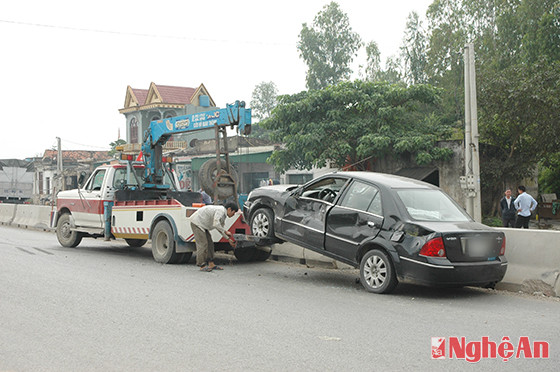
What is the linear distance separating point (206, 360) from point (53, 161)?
198 feet

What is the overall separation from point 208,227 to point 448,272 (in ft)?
15.4

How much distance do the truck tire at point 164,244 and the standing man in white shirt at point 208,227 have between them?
746mm

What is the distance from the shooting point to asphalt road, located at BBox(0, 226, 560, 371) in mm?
5109

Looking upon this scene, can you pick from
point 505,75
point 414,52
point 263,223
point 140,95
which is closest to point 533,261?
point 263,223

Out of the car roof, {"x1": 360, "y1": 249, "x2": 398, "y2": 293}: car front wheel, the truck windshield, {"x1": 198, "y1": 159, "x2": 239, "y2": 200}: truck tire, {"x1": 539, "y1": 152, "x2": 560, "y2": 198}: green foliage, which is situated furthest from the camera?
{"x1": 539, "y1": 152, "x2": 560, "y2": 198}: green foliage

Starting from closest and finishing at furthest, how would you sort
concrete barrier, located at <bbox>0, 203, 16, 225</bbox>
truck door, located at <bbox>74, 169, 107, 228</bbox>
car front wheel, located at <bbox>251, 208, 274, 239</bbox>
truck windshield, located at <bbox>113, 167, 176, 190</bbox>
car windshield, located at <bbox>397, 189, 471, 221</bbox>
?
1. car windshield, located at <bbox>397, 189, 471, 221</bbox>
2. car front wheel, located at <bbox>251, 208, 274, 239</bbox>
3. truck door, located at <bbox>74, 169, 107, 228</bbox>
4. truck windshield, located at <bbox>113, 167, 176, 190</bbox>
5. concrete barrier, located at <bbox>0, 203, 16, 225</bbox>

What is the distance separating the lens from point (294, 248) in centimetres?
1220

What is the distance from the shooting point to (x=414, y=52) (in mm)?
44969

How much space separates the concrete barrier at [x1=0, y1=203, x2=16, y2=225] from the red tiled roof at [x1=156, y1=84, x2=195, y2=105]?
27.9 meters

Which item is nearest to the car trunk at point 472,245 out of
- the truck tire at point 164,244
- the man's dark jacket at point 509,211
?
the truck tire at point 164,244

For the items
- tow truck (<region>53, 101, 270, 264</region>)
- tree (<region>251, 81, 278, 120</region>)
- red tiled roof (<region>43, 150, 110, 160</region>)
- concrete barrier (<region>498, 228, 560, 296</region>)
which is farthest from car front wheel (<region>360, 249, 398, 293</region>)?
tree (<region>251, 81, 278, 120</region>)

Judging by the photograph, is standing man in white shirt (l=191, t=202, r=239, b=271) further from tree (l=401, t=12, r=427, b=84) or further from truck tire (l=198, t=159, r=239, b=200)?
tree (l=401, t=12, r=427, b=84)

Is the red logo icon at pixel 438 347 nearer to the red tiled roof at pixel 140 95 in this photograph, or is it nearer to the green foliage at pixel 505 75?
the green foliage at pixel 505 75

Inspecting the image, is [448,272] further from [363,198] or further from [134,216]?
[134,216]
